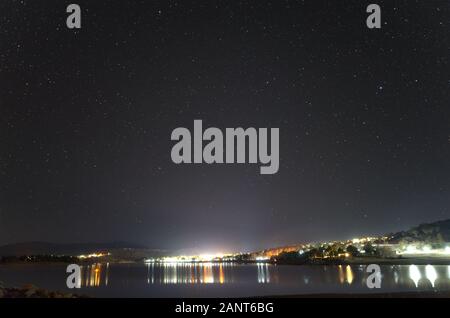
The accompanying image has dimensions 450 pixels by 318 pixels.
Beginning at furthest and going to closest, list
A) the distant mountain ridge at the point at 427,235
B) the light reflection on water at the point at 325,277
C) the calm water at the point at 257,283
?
the distant mountain ridge at the point at 427,235 < the light reflection on water at the point at 325,277 < the calm water at the point at 257,283

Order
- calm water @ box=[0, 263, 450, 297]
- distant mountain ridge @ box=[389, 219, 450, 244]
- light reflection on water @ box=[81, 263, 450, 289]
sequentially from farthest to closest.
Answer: distant mountain ridge @ box=[389, 219, 450, 244]
light reflection on water @ box=[81, 263, 450, 289]
calm water @ box=[0, 263, 450, 297]

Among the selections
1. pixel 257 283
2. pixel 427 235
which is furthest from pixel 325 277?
pixel 427 235

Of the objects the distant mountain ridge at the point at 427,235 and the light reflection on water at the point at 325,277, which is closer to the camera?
the light reflection on water at the point at 325,277

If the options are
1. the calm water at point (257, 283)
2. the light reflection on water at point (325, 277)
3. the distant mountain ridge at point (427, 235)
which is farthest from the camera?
the distant mountain ridge at point (427, 235)

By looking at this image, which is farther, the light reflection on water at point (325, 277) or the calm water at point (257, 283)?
the light reflection on water at point (325, 277)

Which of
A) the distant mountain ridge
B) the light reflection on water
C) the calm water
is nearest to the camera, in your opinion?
the calm water

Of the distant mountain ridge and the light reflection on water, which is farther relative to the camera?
the distant mountain ridge

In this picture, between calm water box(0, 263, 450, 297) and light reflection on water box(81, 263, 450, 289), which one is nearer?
calm water box(0, 263, 450, 297)
